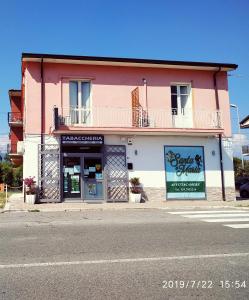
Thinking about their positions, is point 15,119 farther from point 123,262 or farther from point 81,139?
point 123,262

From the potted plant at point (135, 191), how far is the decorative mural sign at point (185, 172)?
1.61 meters

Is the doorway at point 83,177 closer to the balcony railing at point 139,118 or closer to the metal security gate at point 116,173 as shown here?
the metal security gate at point 116,173

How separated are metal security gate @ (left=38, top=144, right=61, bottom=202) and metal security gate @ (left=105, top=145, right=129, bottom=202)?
2.34 meters

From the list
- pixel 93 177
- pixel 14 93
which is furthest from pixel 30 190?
pixel 14 93

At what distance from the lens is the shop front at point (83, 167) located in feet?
61.1

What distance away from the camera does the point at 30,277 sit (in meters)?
5.25

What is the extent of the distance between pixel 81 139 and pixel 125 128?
6.91 feet

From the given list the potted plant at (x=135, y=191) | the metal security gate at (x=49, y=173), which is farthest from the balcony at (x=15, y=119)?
the potted plant at (x=135, y=191)

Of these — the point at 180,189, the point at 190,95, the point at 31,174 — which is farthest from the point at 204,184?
the point at 31,174

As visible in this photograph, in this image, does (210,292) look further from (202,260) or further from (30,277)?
(30,277)

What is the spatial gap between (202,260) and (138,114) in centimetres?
1379

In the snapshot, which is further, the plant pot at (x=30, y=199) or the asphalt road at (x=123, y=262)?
the plant pot at (x=30, y=199)

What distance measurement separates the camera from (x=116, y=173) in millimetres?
19078

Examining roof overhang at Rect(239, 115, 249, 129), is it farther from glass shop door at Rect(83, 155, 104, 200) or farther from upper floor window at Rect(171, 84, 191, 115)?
glass shop door at Rect(83, 155, 104, 200)
